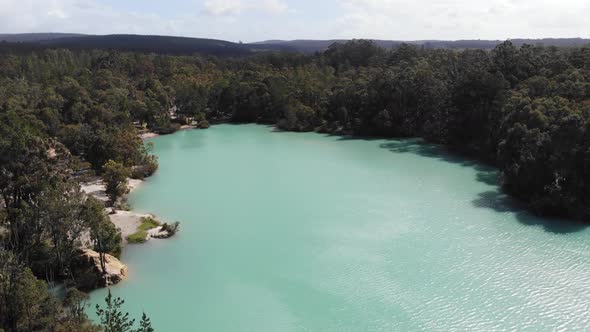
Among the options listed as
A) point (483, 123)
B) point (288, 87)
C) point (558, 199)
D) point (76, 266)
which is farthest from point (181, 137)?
point (558, 199)

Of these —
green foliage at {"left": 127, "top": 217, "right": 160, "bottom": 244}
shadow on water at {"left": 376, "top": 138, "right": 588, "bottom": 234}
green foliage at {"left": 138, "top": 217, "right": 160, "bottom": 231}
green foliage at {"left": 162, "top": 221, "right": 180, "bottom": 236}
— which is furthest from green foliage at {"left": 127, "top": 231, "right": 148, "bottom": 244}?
shadow on water at {"left": 376, "top": 138, "right": 588, "bottom": 234}

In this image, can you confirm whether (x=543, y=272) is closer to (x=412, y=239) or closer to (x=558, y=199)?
(x=412, y=239)

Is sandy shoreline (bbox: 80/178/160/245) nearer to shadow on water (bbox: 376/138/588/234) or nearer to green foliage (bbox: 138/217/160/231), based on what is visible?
green foliage (bbox: 138/217/160/231)

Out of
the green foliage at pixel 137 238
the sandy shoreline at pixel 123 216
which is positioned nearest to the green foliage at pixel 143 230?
the green foliage at pixel 137 238

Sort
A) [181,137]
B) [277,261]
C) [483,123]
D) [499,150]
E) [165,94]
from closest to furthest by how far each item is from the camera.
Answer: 1. [277,261]
2. [499,150]
3. [483,123]
4. [181,137]
5. [165,94]

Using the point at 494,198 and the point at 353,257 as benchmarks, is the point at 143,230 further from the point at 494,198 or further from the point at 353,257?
the point at 494,198

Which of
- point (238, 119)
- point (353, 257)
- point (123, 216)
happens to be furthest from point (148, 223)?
point (238, 119)
